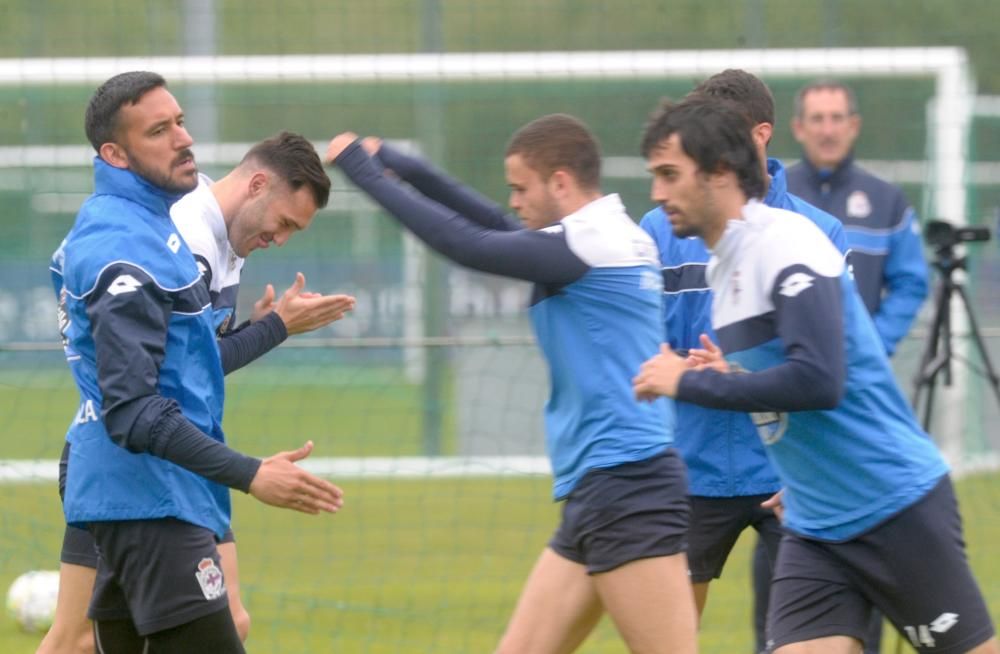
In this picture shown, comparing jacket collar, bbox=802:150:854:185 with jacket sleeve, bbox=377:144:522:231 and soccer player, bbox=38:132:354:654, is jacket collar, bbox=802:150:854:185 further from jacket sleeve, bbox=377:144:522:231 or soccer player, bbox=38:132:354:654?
soccer player, bbox=38:132:354:654

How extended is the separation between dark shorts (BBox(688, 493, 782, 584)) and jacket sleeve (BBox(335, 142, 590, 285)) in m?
1.06

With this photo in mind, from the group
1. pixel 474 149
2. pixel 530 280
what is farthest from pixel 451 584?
pixel 530 280

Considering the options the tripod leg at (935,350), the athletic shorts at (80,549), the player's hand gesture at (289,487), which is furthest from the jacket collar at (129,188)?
the tripod leg at (935,350)

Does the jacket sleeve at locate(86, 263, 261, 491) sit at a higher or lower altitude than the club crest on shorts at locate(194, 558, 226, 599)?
higher

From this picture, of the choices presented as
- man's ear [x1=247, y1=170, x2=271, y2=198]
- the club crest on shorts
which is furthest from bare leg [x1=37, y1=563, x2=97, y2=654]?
man's ear [x1=247, y1=170, x2=271, y2=198]

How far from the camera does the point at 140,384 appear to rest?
399cm

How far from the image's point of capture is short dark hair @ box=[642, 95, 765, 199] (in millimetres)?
4160

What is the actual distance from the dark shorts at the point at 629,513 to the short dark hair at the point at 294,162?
4.05 ft

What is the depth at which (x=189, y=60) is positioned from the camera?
905 centimetres

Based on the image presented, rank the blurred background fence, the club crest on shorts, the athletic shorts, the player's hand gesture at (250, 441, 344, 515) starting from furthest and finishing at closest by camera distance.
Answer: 1. the blurred background fence
2. the athletic shorts
3. the club crest on shorts
4. the player's hand gesture at (250, 441, 344, 515)

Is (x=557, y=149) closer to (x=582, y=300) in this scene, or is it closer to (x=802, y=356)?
(x=582, y=300)

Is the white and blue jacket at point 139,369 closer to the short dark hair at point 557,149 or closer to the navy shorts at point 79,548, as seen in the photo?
the navy shorts at point 79,548

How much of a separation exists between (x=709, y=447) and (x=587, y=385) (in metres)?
0.78

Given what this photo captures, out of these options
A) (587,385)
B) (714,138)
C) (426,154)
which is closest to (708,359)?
(587,385)
